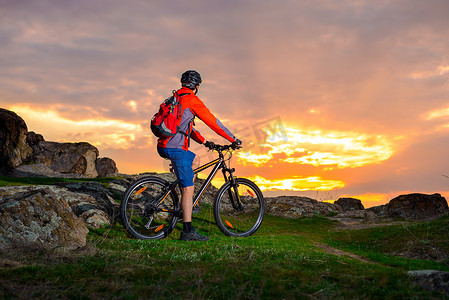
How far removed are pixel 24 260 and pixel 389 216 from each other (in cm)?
1639

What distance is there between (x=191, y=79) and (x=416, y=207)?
46.6 ft

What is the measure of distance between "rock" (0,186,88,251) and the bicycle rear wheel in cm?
117

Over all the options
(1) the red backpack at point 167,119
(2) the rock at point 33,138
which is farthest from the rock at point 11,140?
(1) the red backpack at point 167,119

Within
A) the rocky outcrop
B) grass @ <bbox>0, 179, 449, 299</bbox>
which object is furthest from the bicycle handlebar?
the rocky outcrop

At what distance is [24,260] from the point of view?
225 inches

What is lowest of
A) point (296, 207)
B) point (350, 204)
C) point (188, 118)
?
point (296, 207)

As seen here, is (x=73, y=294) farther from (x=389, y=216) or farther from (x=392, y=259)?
(x=389, y=216)

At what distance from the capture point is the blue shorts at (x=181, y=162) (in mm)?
8508

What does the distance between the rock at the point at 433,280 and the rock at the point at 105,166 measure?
33.2 meters

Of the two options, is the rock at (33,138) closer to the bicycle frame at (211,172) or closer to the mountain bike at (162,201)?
the mountain bike at (162,201)

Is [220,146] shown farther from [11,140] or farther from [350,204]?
[11,140]

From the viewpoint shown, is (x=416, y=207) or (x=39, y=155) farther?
(x=39, y=155)

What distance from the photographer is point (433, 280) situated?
4.71 metres

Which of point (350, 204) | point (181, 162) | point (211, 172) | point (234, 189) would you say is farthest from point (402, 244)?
point (350, 204)
